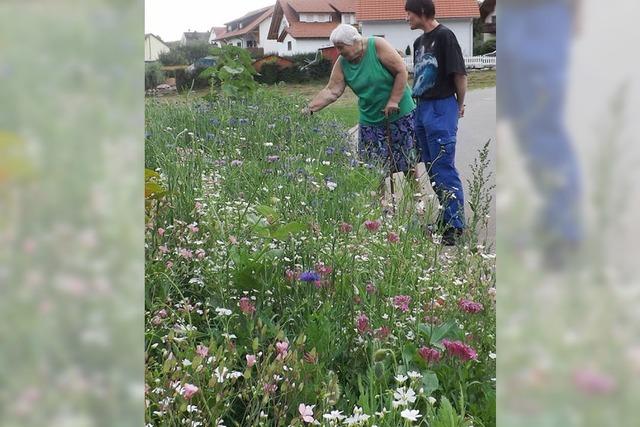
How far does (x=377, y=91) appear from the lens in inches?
224

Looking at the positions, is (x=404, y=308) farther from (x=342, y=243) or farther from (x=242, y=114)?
(x=242, y=114)

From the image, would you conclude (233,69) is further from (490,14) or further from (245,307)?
(245,307)

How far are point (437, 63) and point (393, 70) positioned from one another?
465 millimetres

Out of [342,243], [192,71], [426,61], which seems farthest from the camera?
[192,71]

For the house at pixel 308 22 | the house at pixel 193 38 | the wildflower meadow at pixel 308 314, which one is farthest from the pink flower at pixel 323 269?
the house at pixel 308 22

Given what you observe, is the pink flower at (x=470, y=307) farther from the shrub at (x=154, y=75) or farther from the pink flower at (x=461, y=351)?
the shrub at (x=154, y=75)

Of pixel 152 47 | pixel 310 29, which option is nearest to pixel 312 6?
pixel 310 29

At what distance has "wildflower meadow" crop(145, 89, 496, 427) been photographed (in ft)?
6.47

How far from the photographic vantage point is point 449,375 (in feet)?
7.77

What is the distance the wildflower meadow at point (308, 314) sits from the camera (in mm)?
1971
